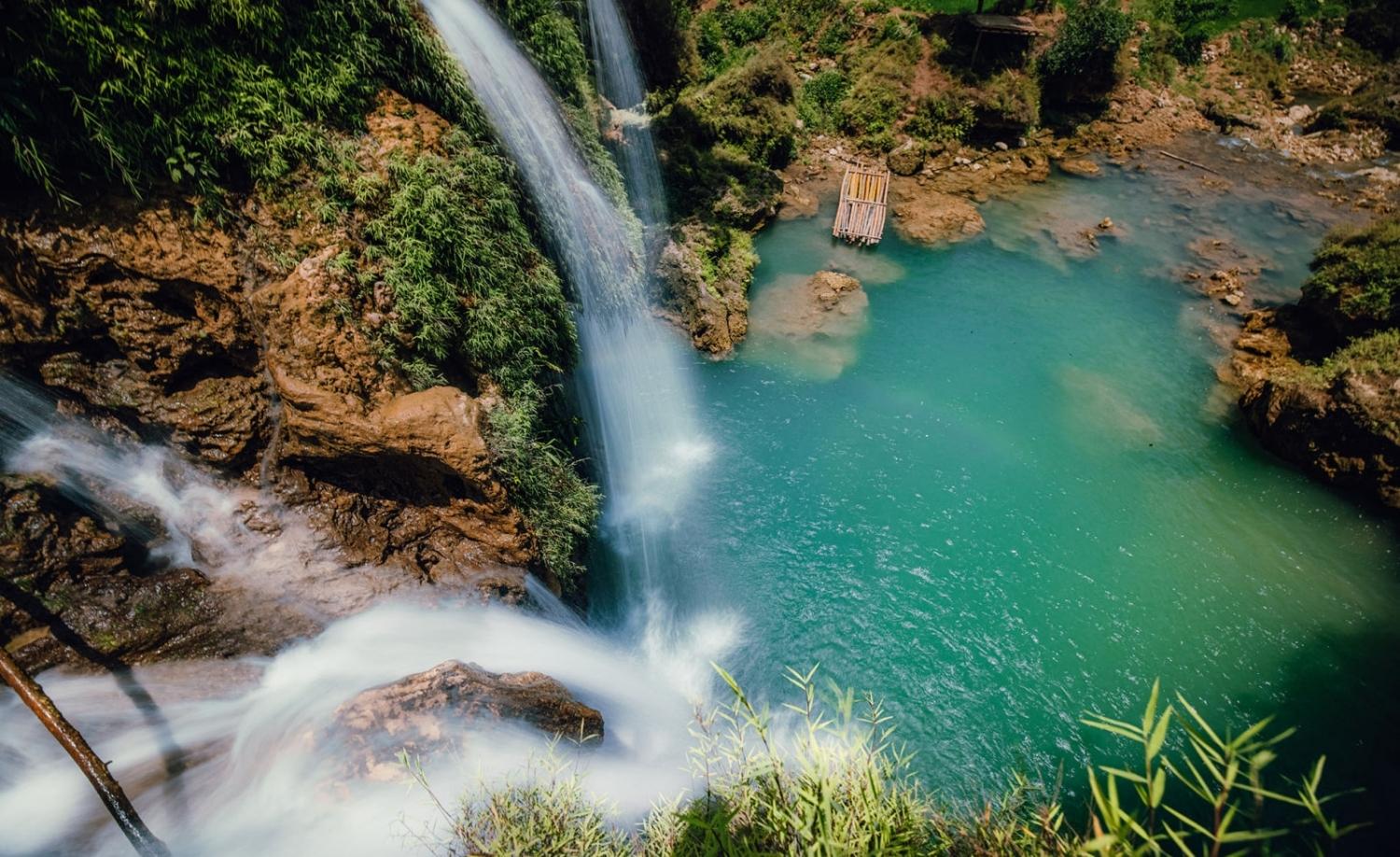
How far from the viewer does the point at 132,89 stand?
19.8ft

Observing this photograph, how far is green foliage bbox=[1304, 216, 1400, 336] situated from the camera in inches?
530

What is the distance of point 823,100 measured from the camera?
2336cm

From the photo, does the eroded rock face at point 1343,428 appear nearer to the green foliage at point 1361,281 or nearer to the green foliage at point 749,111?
the green foliage at point 1361,281

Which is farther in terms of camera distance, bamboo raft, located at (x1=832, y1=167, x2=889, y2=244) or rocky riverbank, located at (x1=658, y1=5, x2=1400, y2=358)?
rocky riverbank, located at (x1=658, y1=5, x2=1400, y2=358)

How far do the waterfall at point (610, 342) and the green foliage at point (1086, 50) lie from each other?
21.6 metres

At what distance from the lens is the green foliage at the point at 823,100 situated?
22.8 m

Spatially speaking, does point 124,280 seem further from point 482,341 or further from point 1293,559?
point 1293,559

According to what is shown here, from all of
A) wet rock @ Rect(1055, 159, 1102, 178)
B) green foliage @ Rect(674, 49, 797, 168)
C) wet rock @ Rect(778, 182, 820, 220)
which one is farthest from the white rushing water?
wet rock @ Rect(1055, 159, 1102, 178)

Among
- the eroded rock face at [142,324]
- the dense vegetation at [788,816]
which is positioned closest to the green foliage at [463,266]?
the eroded rock face at [142,324]

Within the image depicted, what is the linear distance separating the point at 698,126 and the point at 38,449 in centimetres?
1823

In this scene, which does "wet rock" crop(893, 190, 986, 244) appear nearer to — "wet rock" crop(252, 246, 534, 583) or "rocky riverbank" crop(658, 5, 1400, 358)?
"rocky riverbank" crop(658, 5, 1400, 358)

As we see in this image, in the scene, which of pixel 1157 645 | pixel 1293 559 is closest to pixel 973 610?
pixel 1157 645

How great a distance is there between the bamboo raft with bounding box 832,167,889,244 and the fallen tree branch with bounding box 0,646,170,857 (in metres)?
19.3

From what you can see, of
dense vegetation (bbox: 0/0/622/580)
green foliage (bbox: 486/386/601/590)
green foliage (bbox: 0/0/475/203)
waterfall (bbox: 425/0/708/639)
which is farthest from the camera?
waterfall (bbox: 425/0/708/639)
